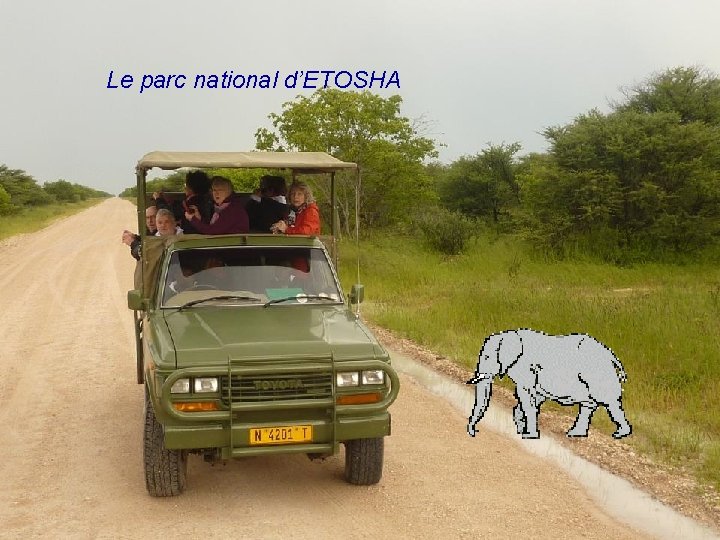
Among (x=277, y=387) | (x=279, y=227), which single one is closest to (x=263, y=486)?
(x=277, y=387)

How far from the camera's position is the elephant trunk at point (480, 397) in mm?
6983

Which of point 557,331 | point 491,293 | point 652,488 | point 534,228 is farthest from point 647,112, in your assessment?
point 652,488

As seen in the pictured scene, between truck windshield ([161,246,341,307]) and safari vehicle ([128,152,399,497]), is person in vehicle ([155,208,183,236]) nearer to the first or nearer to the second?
truck windshield ([161,246,341,307])

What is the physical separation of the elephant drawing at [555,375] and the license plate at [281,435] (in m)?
→ 2.31

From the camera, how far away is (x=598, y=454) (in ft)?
19.8

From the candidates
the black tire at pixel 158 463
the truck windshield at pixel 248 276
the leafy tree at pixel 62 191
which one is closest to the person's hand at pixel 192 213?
the truck windshield at pixel 248 276

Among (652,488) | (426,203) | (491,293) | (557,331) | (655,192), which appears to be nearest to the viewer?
(652,488)

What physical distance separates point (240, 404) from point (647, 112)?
2136 cm

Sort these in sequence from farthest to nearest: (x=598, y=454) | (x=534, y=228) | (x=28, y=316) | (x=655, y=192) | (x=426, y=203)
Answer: (x=426, y=203), (x=534, y=228), (x=655, y=192), (x=28, y=316), (x=598, y=454)

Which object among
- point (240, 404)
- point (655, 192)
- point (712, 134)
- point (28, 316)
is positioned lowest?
point (28, 316)

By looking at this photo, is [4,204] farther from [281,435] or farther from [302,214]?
[281,435]

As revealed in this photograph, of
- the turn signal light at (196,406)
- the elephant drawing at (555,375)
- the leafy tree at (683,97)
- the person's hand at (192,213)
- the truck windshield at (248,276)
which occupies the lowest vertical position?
the elephant drawing at (555,375)

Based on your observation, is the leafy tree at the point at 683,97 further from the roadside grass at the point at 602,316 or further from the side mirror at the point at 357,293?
the side mirror at the point at 357,293

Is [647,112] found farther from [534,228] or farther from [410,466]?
[410,466]
